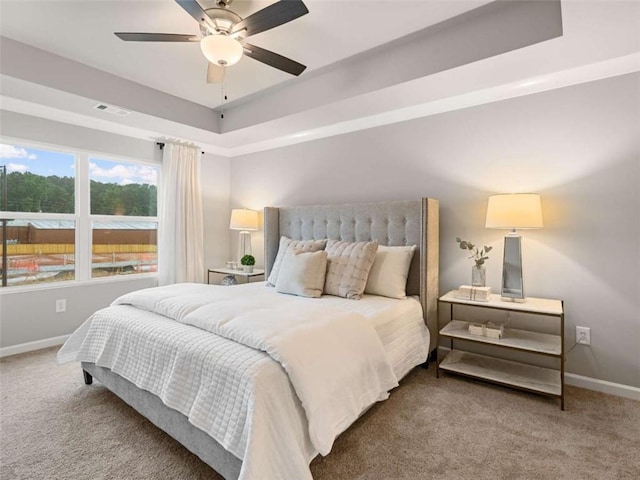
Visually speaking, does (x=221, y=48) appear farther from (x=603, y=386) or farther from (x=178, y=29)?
(x=603, y=386)

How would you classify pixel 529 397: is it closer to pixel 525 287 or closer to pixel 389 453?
pixel 525 287

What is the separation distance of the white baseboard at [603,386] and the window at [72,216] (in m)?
4.46

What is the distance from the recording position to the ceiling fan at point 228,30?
5.57ft

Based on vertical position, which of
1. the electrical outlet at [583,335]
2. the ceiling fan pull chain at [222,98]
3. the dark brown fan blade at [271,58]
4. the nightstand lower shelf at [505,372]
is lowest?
the nightstand lower shelf at [505,372]

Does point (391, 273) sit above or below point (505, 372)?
above

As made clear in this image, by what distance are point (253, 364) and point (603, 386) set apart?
2.58m

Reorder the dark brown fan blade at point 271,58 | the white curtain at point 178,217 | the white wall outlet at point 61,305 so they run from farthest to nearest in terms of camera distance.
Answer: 1. the white curtain at point 178,217
2. the white wall outlet at point 61,305
3. the dark brown fan blade at point 271,58

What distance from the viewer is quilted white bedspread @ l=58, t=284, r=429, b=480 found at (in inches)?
53.1

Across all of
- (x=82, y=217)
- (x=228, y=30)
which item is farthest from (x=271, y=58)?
(x=82, y=217)

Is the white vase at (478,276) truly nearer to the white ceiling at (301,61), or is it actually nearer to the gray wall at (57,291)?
the white ceiling at (301,61)

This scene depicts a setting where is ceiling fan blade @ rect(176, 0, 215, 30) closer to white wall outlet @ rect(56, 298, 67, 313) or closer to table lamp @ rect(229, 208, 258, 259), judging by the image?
table lamp @ rect(229, 208, 258, 259)

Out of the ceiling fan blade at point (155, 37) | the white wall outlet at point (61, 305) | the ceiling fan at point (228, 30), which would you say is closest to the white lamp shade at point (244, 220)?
the white wall outlet at point (61, 305)

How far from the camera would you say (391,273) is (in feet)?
9.35

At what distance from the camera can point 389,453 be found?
69.2 inches
